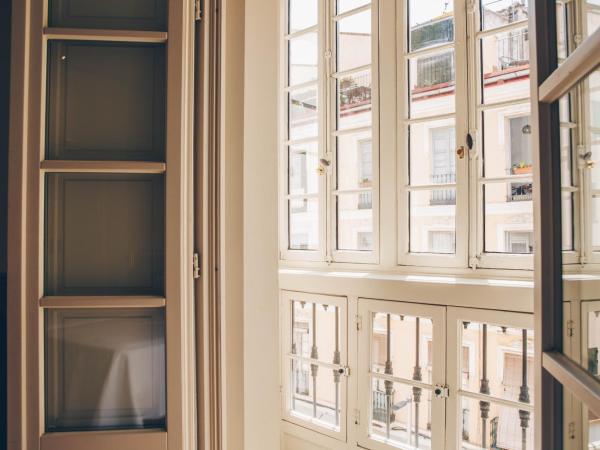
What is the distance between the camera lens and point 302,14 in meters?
2.65

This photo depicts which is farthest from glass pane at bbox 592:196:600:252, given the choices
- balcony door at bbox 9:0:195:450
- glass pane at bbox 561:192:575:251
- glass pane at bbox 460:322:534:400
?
glass pane at bbox 460:322:534:400

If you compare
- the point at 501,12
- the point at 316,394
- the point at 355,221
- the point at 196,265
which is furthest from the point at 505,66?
the point at 316,394

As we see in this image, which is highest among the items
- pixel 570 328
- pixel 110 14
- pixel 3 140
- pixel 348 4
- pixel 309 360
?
pixel 348 4

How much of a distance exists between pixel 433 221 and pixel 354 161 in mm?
528

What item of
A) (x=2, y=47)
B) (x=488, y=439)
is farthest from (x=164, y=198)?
(x=488, y=439)

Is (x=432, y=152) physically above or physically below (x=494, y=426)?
above

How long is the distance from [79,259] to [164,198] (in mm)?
315

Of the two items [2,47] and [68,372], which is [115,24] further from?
[68,372]

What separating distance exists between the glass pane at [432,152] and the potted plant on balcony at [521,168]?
0.83 feet

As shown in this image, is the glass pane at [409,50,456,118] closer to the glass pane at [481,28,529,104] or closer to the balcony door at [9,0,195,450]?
the glass pane at [481,28,529,104]

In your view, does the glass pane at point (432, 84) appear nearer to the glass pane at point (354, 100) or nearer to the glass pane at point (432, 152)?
the glass pane at point (432, 152)

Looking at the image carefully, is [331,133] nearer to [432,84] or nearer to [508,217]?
[432,84]

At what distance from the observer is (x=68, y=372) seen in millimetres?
1409

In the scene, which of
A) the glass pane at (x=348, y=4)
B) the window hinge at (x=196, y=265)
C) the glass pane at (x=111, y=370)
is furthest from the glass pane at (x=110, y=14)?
the glass pane at (x=348, y=4)
